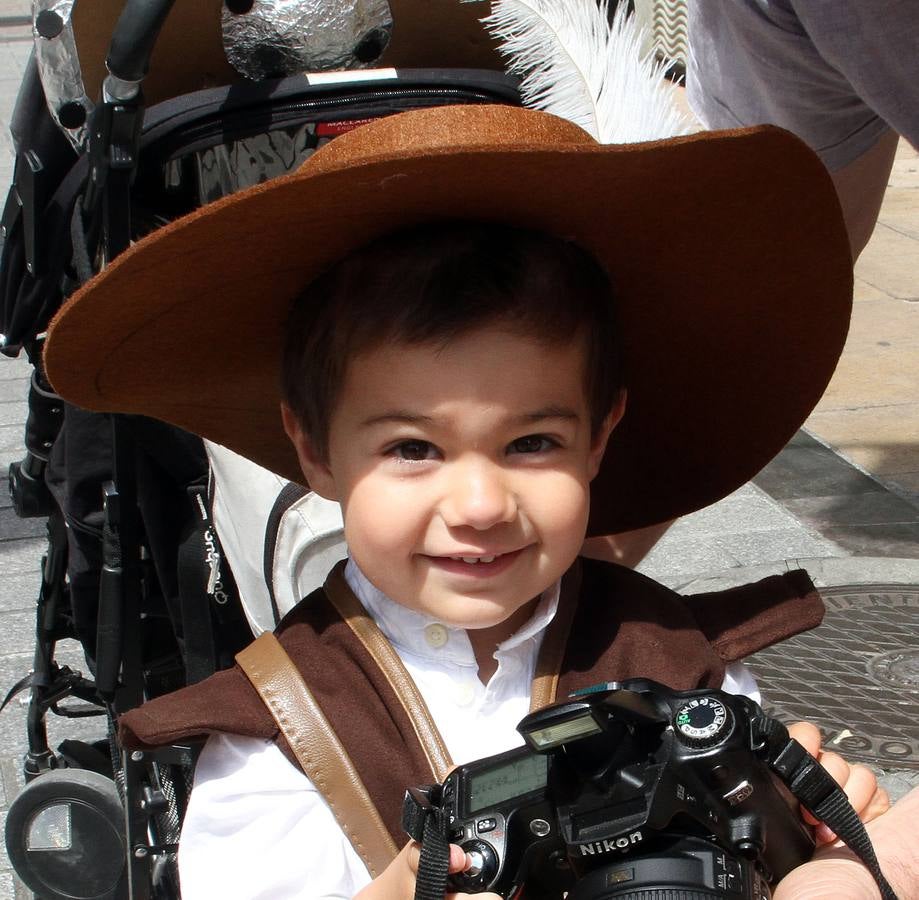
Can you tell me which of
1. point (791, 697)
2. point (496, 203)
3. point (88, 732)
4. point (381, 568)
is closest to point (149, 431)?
point (381, 568)

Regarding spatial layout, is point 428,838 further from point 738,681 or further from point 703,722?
point 738,681

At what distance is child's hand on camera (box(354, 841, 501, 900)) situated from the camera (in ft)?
4.97

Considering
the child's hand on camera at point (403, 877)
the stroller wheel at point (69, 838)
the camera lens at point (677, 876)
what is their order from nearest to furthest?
the camera lens at point (677, 876) → the child's hand on camera at point (403, 877) → the stroller wheel at point (69, 838)

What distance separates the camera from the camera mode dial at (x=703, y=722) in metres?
1.47

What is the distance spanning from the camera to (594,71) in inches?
78.7

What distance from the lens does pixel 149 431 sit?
258cm

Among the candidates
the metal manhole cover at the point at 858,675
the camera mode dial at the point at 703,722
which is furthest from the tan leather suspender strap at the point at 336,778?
the metal manhole cover at the point at 858,675

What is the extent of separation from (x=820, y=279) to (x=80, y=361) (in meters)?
0.88

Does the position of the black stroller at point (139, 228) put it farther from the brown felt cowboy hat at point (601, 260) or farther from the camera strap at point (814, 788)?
the camera strap at point (814, 788)

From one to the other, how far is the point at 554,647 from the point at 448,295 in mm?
473

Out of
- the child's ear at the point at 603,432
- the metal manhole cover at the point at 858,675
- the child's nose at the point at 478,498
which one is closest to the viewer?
the child's nose at the point at 478,498

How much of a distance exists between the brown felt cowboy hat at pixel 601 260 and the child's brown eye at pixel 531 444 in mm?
237

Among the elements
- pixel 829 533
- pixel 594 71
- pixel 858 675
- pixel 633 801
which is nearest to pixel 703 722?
pixel 633 801

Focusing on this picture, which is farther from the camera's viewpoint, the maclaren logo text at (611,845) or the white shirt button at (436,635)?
the white shirt button at (436,635)
